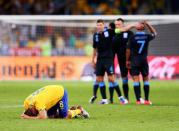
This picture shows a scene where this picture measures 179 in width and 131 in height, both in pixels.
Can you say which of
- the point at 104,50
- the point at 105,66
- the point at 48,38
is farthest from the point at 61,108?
the point at 48,38

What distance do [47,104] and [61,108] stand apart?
38cm

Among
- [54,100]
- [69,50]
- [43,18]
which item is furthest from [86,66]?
[54,100]

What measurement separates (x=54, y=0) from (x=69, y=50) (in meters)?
7.16

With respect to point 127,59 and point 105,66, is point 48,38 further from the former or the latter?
point 127,59

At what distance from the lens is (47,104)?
784cm

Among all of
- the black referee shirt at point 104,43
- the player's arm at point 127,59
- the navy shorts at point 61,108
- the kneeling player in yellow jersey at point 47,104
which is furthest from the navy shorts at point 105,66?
the navy shorts at point 61,108

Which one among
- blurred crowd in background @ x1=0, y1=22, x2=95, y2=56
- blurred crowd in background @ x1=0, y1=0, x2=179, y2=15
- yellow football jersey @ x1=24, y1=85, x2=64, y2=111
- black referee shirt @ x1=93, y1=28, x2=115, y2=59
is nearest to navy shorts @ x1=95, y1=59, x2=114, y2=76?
black referee shirt @ x1=93, y1=28, x2=115, y2=59

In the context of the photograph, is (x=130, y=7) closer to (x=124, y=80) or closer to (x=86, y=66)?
(x=86, y=66)

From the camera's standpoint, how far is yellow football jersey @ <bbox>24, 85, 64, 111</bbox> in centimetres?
766

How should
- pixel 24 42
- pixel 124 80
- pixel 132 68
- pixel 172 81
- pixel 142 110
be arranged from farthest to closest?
1. pixel 24 42
2. pixel 172 81
3. pixel 124 80
4. pixel 132 68
5. pixel 142 110

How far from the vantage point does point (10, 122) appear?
7594 mm

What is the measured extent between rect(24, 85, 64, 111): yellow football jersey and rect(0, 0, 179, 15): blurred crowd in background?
69.3 ft

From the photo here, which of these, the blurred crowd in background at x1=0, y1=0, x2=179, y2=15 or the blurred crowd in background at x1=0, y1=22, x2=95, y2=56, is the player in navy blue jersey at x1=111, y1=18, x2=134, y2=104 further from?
the blurred crowd in background at x1=0, y1=0, x2=179, y2=15

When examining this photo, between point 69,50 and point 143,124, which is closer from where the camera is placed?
point 143,124
